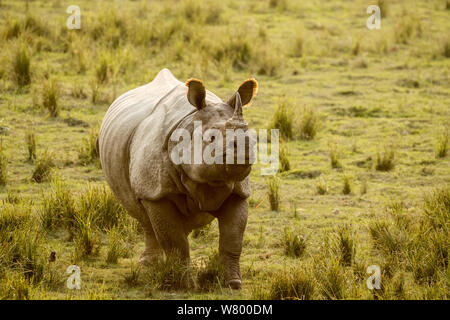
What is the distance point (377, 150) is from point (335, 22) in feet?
19.2

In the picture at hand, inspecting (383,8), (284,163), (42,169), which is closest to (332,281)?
(284,163)

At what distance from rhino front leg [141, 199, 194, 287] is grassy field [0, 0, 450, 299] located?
0.15 metres

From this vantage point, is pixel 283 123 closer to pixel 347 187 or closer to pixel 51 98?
pixel 347 187

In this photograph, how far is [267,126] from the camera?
948 cm

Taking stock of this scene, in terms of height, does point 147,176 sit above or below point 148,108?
below

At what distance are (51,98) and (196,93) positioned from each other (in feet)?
16.6

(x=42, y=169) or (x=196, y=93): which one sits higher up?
(x=196, y=93)

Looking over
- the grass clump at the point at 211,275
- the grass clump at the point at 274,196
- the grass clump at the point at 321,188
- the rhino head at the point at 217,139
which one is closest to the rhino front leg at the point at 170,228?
the grass clump at the point at 211,275

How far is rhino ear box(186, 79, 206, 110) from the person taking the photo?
4.83 m

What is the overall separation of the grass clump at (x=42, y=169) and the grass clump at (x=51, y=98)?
1.66 meters

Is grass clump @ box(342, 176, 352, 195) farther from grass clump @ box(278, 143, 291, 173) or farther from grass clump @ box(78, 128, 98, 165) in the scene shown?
grass clump @ box(78, 128, 98, 165)
